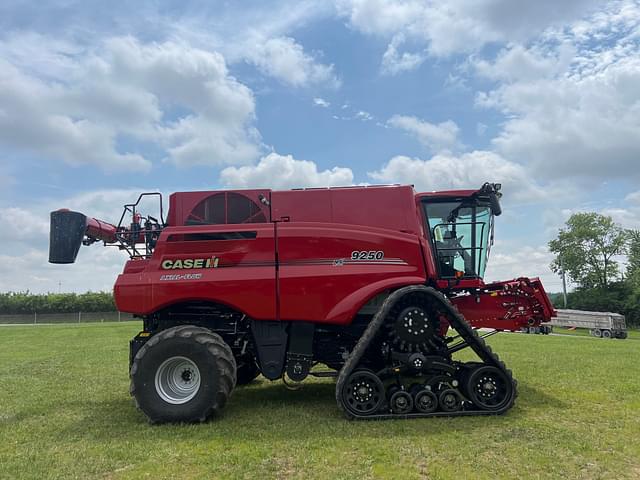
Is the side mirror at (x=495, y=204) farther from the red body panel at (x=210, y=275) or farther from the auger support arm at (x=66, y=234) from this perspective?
the auger support arm at (x=66, y=234)

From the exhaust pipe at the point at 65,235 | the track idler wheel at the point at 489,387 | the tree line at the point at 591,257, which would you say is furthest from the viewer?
the tree line at the point at 591,257

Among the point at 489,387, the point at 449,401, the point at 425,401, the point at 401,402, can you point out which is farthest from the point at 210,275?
the point at 489,387

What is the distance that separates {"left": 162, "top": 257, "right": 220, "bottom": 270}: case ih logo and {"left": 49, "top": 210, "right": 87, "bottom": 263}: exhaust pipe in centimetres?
175

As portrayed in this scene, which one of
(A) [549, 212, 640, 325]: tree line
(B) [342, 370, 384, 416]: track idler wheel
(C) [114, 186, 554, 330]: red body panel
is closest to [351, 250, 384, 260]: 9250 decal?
(C) [114, 186, 554, 330]: red body panel

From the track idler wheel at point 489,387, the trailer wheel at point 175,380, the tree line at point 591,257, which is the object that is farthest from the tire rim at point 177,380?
the tree line at point 591,257

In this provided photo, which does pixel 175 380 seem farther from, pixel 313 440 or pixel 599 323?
pixel 599 323

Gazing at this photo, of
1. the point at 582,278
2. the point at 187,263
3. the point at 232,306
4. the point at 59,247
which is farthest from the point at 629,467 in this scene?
the point at 582,278

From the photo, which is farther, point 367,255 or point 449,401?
point 367,255

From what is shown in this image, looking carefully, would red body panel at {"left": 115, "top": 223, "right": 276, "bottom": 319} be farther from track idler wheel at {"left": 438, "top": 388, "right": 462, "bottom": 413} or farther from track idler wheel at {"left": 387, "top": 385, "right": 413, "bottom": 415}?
track idler wheel at {"left": 438, "top": 388, "right": 462, "bottom": 413}

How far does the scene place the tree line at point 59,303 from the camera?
59406 millimetres

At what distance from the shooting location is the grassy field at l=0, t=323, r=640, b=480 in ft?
15.3

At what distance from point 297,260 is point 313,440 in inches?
97.8

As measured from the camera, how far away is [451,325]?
6867 millimetres

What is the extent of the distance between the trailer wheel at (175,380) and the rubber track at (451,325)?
162 centimetres
